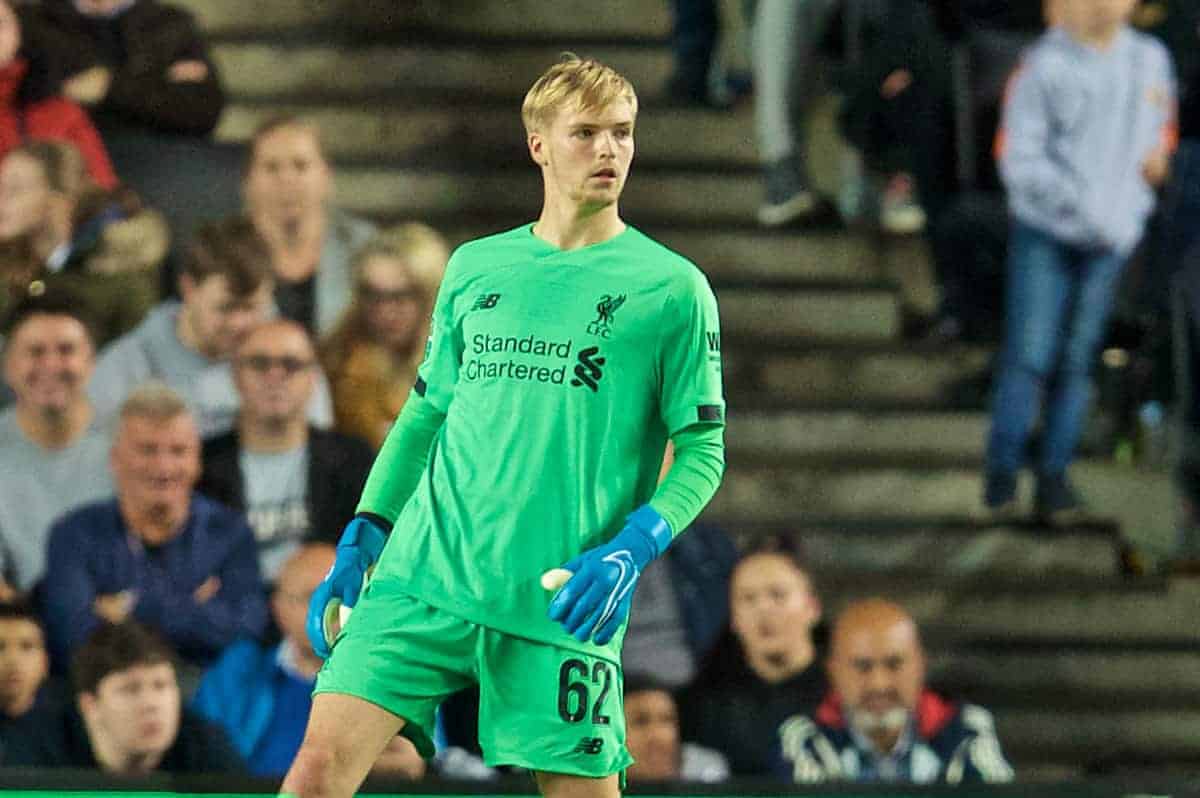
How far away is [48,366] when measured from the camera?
6.00 metres

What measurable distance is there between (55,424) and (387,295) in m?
0.95

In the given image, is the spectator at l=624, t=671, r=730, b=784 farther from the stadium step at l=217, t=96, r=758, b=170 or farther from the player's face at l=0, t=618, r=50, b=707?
the stadium step at l=217, t=96, r=758, b=170

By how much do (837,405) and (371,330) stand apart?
153 cm

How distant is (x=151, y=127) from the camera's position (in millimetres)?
6426

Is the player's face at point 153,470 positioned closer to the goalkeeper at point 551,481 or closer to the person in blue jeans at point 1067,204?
the person in blue jeans at point 1067,204

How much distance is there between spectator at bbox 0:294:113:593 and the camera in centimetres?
597

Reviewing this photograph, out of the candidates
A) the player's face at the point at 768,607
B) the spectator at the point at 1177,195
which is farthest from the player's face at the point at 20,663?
the spectator at the point at 1177,195

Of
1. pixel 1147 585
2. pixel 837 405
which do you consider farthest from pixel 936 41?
pixel 1147 585

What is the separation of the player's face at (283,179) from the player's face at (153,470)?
703mm

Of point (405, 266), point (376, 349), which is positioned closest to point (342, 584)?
point (376, 349)

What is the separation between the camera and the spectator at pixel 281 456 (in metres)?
6.03

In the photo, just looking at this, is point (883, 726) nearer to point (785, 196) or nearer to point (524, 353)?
point (785, 196)

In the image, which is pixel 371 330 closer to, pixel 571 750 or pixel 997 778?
pixel 997 778

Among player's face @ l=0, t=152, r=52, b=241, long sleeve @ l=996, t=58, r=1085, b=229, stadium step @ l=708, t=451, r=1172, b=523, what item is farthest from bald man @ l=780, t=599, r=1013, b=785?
player's face @ l=0, t=152, r=52, b=241
